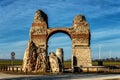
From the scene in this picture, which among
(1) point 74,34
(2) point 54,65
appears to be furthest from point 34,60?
(1) point 74,34

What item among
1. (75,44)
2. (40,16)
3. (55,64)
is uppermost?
(40,16)

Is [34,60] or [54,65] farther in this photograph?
[54,65]

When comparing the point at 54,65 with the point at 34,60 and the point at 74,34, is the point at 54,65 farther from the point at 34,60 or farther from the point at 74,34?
the point at 74,34

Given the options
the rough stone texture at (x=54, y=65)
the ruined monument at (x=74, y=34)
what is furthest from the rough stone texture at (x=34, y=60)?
the ruined monument at (x=74, y=34)

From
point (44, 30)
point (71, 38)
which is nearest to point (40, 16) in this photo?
point (44, 30)

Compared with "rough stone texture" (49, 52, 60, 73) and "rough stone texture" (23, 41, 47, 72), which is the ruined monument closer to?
"rough stone texture" (23, 41, 47, 72)

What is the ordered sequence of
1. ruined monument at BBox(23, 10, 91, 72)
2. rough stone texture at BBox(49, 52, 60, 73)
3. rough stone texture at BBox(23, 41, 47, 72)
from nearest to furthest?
rough stone texture at BBox(23, 41, 47, 72)
rough stone texture at BBox(49, 52, 60, 73)
ruined monument at BBox(23, 10, 91, 72)

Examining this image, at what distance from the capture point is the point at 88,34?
45.3 metres

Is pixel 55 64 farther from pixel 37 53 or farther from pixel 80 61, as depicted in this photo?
pixel 80 61

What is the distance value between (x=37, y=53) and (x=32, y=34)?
11.7 m

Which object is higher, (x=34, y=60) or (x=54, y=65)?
(x=34, y=60)

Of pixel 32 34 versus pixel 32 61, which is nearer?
pixel 32 61

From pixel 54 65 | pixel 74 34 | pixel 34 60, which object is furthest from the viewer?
pixel 74 34

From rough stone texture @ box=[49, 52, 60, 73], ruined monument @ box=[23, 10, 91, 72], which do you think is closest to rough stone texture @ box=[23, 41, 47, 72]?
rough stone texture @ box=[49, 52, 60, 73]
